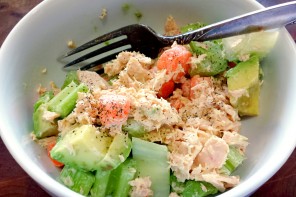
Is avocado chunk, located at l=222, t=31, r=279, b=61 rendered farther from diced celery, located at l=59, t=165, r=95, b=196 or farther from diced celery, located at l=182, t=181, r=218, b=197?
diced celery, located at l=59, t=165, r=95, b=196

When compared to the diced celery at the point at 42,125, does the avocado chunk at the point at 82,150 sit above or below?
above

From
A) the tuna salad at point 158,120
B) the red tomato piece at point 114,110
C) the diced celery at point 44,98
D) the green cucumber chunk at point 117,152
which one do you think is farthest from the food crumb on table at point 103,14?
the green cucumber chunk at point 117,152

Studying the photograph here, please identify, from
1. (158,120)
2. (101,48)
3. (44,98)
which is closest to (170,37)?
(101,48)

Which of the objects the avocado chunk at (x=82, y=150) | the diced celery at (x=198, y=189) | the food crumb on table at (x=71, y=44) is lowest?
the diced celery at (x=198, y=189)

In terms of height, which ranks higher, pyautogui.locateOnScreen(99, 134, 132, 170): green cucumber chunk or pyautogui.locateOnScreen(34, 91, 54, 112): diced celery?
pyautogui.locateOnScreen(99, 134, 132, 170): green cucumber chunk

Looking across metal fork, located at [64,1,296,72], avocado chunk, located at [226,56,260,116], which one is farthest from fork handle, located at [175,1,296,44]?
avocado chunk, located at [226,56,260,116]

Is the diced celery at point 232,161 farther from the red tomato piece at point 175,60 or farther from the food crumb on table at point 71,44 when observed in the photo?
the food crumb on table at point 71,44
